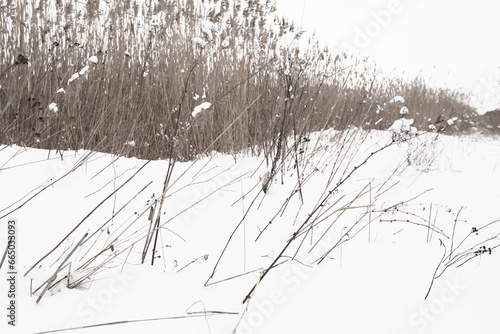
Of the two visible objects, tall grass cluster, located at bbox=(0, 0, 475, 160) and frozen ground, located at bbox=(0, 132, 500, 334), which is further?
tall grass cluster, located at bbox=(0, 0, 475, 160)

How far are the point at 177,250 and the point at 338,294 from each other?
52 cm

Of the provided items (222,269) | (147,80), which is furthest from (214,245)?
(147,80)

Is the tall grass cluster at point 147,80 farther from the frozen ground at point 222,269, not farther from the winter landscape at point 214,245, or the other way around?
the frozen ground at point 222,269

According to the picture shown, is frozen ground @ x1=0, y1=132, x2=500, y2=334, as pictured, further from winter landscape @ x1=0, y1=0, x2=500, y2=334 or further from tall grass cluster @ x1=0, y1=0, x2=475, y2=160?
tall grass cluster @ x1=0, y1=0, x2=475, y2=160

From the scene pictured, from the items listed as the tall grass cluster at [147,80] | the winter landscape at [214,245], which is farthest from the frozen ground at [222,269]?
the tall grass cluster at [147,80]

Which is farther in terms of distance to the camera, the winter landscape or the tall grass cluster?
the tall grass cluster

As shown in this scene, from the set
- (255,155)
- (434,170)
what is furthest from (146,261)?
(434,170)

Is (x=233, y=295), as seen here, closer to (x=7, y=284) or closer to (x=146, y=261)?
(x=146, y=261)

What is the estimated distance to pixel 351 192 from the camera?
1811 mm

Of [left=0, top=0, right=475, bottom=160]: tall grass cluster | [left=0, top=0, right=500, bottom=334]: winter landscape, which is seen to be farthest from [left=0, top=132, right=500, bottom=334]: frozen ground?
[left=0, top=0, right=475, bottom=160]: tall grass cluster

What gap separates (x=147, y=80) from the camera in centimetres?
275

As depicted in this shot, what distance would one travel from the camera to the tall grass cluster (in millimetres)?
2100

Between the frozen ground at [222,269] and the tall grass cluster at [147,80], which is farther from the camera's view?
the tall grass cluster at [147,80]

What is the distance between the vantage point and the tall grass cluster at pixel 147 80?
2.10 meters
